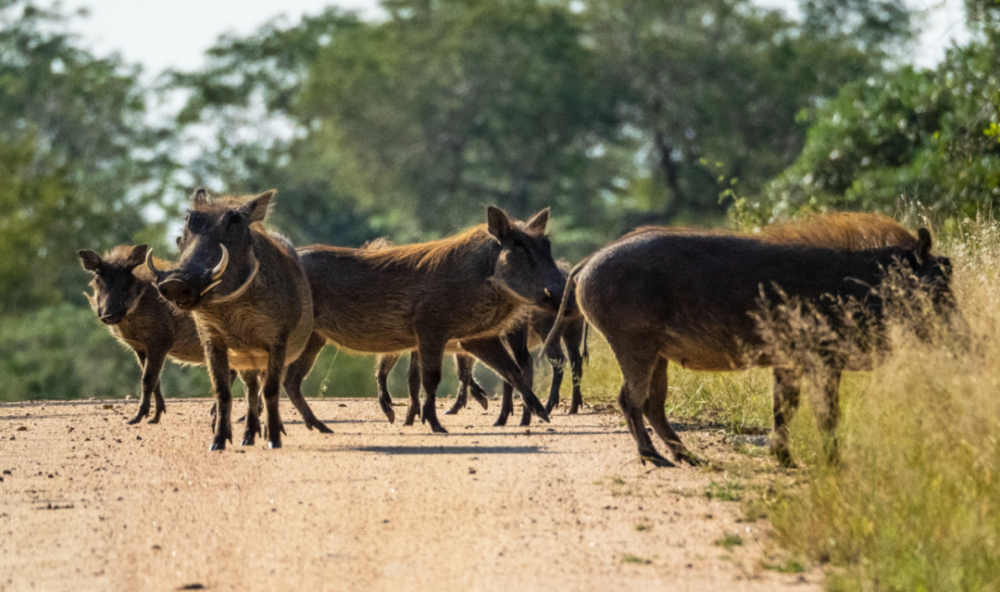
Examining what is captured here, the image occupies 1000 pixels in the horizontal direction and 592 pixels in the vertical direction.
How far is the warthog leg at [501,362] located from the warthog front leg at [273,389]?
1629 millimetres

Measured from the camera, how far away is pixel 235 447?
7133 millimetres

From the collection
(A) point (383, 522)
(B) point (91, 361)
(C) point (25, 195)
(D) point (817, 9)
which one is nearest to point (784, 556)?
(A) point (383, 522)

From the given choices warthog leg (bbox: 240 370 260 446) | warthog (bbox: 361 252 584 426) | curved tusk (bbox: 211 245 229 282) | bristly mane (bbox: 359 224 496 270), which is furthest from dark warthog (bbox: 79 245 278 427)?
curved tusk (bbox: 211 245 229 282)

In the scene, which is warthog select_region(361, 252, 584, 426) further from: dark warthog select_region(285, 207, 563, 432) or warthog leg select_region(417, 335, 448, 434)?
warthog leg select_region(417, 335, 448, 434)

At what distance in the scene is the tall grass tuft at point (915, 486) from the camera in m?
3.55

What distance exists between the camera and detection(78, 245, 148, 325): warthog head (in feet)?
30.8

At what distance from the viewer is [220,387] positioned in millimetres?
7043

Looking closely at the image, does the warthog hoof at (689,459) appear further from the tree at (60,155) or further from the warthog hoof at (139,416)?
the tree at (60,155)

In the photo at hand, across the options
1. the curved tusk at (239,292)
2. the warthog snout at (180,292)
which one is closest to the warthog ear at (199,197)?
the curved tusk at (239,292)

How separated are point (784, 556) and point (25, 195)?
25.9 m

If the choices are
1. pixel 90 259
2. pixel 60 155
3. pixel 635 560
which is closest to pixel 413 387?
pixel 90 259

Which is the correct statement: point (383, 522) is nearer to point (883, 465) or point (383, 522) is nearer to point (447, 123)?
point (883, 465)

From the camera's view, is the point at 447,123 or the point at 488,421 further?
the point at 447,123

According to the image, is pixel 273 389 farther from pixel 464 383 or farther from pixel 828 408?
pixel 464 383
